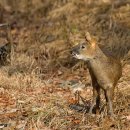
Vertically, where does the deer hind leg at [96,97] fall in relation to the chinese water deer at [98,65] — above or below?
below

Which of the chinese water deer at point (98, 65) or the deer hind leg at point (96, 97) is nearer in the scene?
the chinese water deer at point (98, 65)

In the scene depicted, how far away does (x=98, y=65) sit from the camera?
6.09 meters

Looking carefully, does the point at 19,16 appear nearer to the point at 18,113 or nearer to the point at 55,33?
the point at 55,33

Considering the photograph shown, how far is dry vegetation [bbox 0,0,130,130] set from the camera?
6.27m

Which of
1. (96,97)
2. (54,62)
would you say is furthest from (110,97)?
(54,62)

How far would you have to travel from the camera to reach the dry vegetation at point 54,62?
627 cm

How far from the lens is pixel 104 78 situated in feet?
20.0

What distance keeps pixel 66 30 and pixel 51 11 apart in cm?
176

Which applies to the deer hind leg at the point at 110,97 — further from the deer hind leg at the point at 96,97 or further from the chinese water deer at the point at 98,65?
the deer hind leg at the point at 96,97

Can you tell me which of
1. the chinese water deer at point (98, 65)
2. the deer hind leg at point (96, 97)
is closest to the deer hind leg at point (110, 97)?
the chinese water deer at point (98, 65)

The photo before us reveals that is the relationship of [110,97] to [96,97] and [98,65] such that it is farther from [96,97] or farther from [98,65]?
[98,65]

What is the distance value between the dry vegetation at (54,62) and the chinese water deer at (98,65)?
0.22 metres

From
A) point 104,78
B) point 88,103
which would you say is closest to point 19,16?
point 88,103

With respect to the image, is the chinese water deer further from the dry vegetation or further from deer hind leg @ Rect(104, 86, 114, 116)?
the dry vegetation
